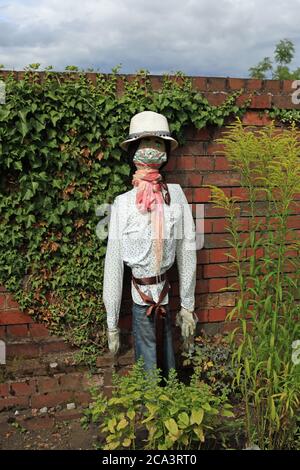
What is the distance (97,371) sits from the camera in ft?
11.1

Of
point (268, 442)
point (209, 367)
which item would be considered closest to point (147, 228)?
point (209, 367)

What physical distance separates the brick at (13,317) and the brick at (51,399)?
1.73ft

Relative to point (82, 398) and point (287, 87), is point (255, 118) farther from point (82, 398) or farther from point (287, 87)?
point (82, 398)

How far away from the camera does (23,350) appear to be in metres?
3.28

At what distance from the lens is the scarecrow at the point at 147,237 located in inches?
114

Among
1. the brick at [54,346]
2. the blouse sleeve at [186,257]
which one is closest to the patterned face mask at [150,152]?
the blouse sleeve at [186,257]

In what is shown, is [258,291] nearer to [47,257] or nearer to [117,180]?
[117,180]

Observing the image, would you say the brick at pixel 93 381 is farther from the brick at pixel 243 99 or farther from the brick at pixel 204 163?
the brick at pixel 243 99

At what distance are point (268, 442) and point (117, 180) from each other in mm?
1812

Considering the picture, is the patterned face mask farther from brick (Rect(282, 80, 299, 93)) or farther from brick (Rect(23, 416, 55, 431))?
brick (Rect(23, 416, 55, 431))

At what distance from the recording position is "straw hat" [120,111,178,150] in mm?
2867

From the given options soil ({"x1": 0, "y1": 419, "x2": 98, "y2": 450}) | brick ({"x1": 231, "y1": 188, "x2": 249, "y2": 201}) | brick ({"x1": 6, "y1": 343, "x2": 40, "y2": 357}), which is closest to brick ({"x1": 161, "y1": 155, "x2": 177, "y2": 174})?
brick ({"x1": 231, "y1": 188, "x2": 249, "y2": 201})

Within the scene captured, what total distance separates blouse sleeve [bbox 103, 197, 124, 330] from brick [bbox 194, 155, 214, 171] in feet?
2.41

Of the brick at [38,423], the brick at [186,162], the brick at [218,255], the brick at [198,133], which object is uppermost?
the brick at [198,133]
